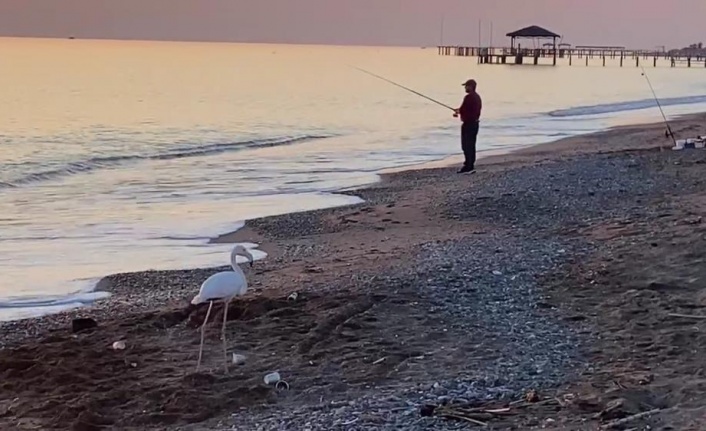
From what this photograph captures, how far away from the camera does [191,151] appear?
2753 cm

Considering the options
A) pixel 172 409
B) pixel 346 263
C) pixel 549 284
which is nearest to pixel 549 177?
pixel 346 263

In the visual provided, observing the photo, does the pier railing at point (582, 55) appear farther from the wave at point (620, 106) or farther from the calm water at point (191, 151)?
the wave at point (620, 106)

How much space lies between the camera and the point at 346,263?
Answer: 1059 centimetres

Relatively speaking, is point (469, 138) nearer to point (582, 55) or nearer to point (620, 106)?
point (620, 106)

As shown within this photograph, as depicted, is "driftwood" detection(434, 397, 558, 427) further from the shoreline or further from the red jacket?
the red jacket

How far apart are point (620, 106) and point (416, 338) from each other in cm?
3985

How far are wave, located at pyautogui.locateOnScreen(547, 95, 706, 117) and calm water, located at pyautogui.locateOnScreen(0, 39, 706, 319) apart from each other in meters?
0.09

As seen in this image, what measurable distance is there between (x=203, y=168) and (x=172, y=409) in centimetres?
1717

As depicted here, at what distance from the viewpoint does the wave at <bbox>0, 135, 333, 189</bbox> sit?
851 inches

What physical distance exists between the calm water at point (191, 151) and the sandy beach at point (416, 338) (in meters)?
1.76

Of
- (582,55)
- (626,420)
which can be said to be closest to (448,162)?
(626,420)

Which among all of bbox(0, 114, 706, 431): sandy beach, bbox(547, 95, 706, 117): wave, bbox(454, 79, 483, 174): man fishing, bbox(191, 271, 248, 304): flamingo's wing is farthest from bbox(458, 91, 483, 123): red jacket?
bbox(547, 95, 706, 117): wave

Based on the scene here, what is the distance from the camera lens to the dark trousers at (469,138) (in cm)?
1859

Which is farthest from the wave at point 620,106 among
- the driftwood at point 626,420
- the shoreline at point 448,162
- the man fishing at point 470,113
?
the driftwood at point 626,420
